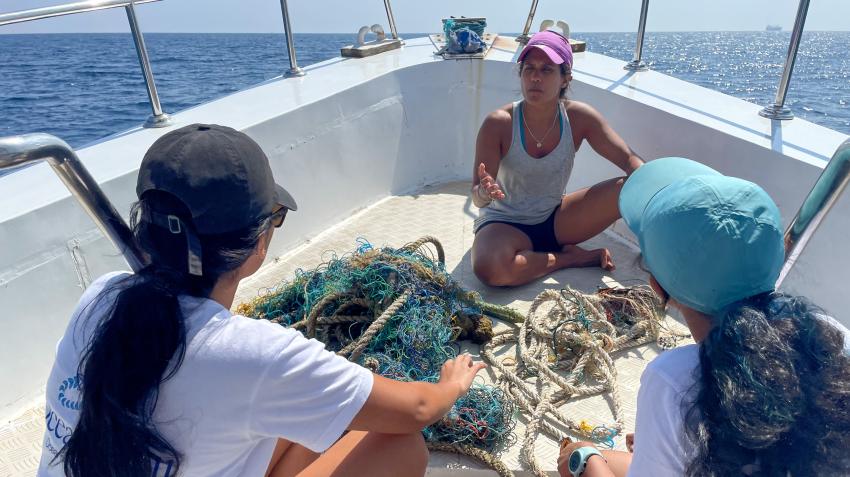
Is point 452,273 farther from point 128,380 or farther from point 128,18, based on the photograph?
point 128,380

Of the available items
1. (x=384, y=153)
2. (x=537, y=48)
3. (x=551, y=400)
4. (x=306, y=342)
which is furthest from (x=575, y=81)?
(x=306, y=342)

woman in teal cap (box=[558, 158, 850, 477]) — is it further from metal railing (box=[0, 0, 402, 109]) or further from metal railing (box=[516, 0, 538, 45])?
metal railing (box=[516, 0, 538, 45])

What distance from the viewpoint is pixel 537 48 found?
8.07ft

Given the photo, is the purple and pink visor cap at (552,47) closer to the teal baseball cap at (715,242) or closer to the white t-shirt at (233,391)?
the teal baseball cap at (715,242)

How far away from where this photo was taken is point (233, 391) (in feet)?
3.04

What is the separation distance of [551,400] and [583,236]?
1.08 meters

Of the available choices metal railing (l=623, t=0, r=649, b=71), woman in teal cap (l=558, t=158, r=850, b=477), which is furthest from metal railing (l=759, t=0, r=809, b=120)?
woman in teal cap (l=558, t=158, r=850, b=477)

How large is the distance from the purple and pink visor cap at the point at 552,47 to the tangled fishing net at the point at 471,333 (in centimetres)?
94

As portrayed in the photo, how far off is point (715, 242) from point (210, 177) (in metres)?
0.80

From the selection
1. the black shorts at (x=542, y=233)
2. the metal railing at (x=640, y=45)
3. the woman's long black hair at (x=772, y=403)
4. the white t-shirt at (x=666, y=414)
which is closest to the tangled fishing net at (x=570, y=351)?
the black shorts at (x=542, y=233)

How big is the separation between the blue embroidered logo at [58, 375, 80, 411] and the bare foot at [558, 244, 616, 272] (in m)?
2.10

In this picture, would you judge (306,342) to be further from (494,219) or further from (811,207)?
(494,219)

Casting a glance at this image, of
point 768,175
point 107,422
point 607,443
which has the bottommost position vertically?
point 607,443

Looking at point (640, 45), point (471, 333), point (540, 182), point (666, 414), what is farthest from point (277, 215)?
point (640, 45)
